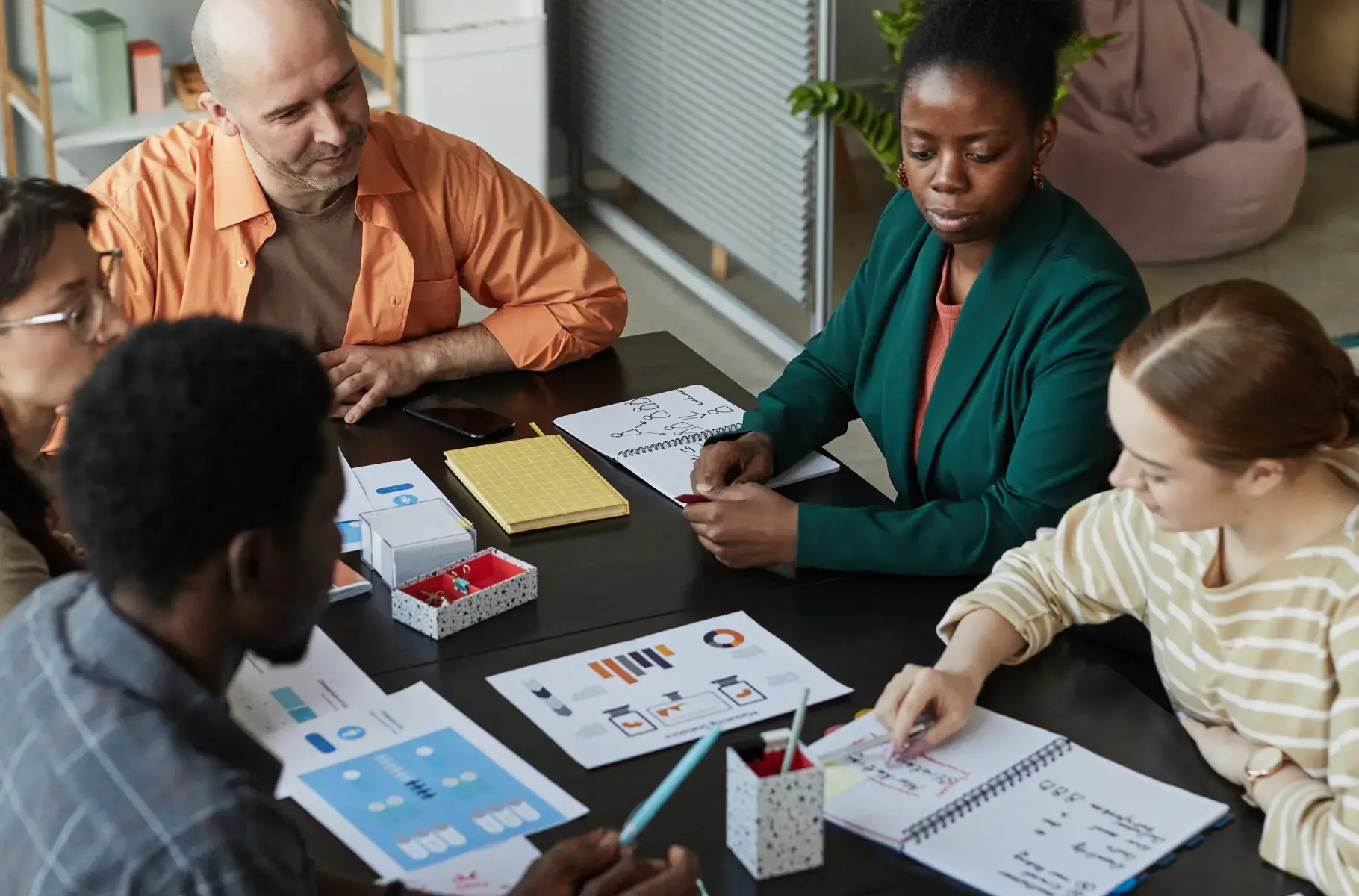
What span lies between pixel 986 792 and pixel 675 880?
341 millimetres

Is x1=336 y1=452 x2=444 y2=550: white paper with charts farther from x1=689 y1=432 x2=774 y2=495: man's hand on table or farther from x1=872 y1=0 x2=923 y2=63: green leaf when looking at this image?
x1=872 y1=0 x2=923 y2=63: green leaf

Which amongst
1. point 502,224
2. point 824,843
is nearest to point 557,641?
point 824,843

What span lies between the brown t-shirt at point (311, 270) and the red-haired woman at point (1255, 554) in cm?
122

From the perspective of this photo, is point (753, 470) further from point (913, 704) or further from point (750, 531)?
point (913, 704)

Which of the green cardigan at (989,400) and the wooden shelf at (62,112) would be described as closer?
the green cardigan at (989,400)

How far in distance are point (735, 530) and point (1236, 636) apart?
0.56 meters

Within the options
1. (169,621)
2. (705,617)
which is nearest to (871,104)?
(705,617)

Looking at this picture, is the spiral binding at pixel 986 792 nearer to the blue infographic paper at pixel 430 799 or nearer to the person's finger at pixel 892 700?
the person's finger at pixel 892 700

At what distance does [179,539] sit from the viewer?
104 cm

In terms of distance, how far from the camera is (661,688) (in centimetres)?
163

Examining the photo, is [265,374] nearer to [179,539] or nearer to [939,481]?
[179,539]

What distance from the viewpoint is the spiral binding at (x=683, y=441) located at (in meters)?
2.15

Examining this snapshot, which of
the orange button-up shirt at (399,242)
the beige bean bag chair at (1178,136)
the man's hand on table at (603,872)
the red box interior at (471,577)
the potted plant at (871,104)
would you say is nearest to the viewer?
the man's hand on table at (603,872)

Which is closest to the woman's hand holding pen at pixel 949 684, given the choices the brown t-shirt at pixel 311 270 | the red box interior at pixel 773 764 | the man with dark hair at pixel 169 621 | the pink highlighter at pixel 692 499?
the red box interior at pixel 773 764
